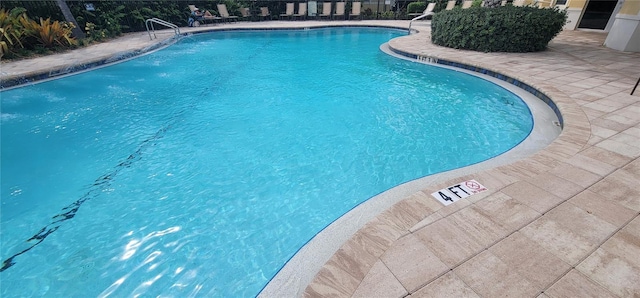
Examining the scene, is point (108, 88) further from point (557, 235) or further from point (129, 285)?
point (557, 235)

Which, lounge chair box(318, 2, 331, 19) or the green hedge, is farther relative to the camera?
lounge chair box(318, 2, 331, 19)

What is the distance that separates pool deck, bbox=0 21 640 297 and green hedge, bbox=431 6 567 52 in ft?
16.8

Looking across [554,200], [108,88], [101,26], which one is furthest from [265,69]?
[101,26]

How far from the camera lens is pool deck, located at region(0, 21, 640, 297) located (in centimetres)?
172

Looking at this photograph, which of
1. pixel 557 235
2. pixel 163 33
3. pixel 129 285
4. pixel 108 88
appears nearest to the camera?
pixel 557 235

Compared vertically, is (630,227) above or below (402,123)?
above

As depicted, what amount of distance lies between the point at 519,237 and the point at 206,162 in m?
3.70

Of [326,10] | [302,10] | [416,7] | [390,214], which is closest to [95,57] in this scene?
[390,214]

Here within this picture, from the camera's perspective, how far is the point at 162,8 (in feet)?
48.1

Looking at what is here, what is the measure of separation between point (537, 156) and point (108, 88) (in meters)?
9.06

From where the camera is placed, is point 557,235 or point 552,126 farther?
point 552,126

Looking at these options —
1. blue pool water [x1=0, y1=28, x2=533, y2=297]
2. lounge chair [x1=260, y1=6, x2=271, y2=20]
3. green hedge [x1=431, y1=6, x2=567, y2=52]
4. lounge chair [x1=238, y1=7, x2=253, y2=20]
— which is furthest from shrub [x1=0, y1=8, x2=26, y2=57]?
green hedge [x1=431, y1=6, x2=567, y2=52]

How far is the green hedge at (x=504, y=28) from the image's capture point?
24.4ft

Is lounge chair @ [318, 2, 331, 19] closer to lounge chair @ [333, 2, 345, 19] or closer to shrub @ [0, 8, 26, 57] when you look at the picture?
lounge chair @ [333, 2, 345, 19]
